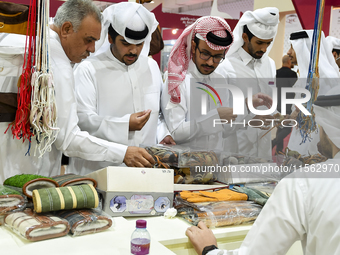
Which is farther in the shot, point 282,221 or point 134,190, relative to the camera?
point 134,190

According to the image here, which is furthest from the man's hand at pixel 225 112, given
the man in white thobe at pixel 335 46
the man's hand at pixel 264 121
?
the man in white thobe at pixel 335 46

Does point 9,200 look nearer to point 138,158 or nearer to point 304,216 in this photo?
point 138,158

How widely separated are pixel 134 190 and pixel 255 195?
64 centimetres

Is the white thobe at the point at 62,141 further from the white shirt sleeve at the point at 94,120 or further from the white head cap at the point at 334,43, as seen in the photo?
the white head cap at the point at 334,43

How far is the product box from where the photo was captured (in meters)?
1.75

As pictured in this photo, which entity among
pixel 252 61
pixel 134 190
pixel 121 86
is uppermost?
pixel 252 61

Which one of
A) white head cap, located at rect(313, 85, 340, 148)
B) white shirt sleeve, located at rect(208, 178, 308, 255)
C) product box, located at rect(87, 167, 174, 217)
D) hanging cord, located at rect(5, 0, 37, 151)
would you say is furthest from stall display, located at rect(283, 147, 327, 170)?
hanging cord, located at rect(5, 0, 37, 151)

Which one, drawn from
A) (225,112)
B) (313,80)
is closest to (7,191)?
(225,112)

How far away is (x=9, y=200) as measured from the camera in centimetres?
157

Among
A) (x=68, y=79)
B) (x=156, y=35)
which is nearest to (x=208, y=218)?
(x=68, y=79)

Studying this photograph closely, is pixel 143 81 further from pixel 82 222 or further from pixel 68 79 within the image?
pixel 82 222

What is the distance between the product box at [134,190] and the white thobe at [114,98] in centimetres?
56

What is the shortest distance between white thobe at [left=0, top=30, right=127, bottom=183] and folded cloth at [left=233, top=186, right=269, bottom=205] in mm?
726

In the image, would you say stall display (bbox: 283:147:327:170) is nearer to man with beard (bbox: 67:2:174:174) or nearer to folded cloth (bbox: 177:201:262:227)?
folded cloth (bbox: 177:201:262:227)
